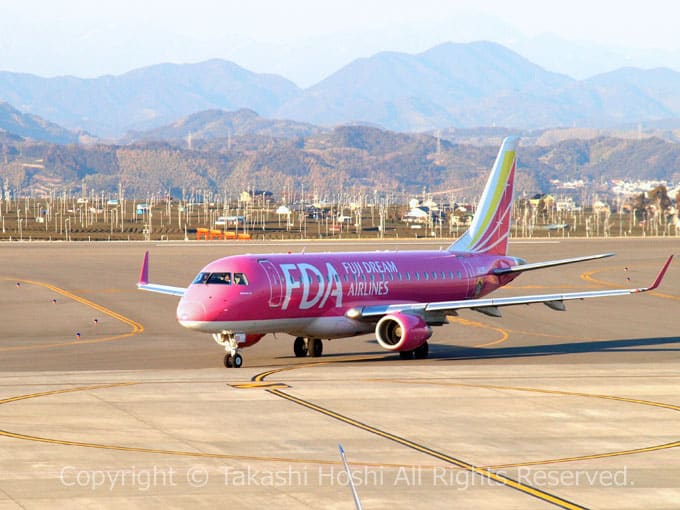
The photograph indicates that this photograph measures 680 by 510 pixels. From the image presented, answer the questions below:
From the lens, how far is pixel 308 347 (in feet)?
163

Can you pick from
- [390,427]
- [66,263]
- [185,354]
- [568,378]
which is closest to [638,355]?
[568,378]

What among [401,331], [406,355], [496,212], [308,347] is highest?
[496,212]

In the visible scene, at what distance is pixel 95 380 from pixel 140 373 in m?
3.00

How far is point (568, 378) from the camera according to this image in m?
39.7

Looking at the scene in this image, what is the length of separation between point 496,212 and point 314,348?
13.4 metres

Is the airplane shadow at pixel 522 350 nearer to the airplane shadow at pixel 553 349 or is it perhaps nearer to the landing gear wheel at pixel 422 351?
the airplane shadow at pixel 553 349

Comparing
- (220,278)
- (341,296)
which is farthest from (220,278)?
(341,296)

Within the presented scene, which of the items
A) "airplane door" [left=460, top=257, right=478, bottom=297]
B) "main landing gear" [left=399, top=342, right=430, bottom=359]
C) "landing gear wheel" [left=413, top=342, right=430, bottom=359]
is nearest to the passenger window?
"main landing gear" [left=399, top=342, right=430, bottom=359]

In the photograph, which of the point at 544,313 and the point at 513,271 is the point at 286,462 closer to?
the point at 513,271

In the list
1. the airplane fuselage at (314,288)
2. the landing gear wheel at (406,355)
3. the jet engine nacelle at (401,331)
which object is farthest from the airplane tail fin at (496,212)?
the jet engine nacelle at (401,331)

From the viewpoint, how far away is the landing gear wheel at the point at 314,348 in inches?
1945

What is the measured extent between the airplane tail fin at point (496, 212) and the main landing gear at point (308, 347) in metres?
10.1

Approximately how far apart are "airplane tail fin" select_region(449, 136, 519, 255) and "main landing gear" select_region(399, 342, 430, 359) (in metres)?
9.16

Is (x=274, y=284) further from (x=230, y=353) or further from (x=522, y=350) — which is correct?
(x=522, y=350)
